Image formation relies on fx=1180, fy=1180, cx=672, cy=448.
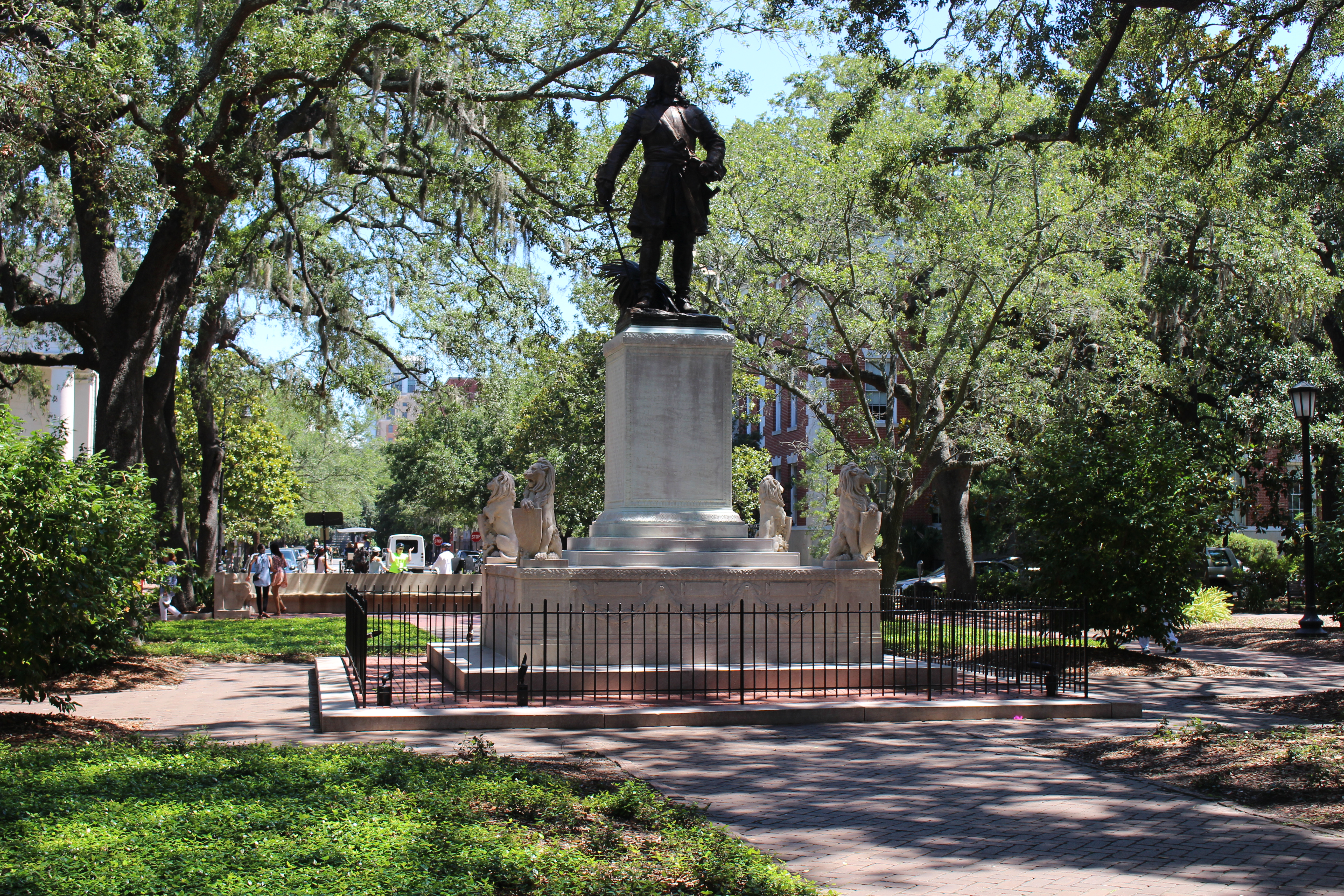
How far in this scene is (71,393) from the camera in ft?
142

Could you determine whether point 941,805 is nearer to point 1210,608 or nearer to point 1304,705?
point 1304,705

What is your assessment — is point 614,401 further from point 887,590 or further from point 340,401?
point 340,401

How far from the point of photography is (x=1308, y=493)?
75.5ft

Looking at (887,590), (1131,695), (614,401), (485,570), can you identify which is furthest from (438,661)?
(887,590)

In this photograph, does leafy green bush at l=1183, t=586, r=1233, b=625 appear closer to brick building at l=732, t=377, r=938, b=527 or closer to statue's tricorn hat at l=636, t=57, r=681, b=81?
brick building at l=732, t=377, r=938, b=527

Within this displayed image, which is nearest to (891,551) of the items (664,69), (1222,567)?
(664,69)

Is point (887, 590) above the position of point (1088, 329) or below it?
below

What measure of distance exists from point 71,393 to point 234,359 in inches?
616

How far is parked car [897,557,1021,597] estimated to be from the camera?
102 ft

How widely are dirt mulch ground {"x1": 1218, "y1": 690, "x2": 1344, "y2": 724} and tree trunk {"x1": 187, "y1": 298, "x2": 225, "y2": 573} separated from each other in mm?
23543

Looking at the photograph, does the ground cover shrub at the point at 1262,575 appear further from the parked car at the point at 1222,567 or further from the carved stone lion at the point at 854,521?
the carved stone lion at the point at 854,521

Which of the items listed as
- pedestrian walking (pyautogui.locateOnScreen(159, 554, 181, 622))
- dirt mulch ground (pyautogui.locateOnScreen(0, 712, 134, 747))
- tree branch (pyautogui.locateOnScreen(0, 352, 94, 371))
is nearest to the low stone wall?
pedestrian walking (pyautogui.locateOnScreen(159, 554, 181, 622))

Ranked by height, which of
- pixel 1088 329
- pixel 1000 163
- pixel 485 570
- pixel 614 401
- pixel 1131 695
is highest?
pixel 1000 163

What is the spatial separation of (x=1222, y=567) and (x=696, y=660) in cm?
2715
